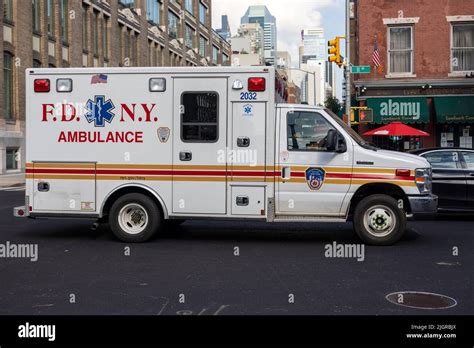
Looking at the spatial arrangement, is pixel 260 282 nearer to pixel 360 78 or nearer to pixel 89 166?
pixel 89 166

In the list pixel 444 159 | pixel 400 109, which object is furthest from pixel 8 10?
pixel 444 159

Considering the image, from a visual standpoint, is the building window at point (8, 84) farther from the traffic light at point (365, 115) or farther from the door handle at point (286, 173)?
the door handle at point (286, 173)

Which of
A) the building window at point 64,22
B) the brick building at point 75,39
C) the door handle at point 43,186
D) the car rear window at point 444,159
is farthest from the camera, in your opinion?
the building window at point 64,22

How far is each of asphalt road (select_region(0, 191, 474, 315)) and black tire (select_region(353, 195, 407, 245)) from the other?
215 millimetres

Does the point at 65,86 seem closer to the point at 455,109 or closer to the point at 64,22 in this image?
the point at 455,109

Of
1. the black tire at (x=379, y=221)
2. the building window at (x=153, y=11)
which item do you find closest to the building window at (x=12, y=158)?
the building window at (x=153, y=11)

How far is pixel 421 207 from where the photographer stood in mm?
9898

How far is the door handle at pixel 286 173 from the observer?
10.0m

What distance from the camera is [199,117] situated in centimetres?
1025

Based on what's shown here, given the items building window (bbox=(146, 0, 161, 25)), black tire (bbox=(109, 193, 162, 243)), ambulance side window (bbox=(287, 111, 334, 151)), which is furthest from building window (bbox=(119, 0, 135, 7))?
ambulance side window (bbox=(287, 111, 334, 151))

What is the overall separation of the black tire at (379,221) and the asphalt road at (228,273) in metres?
0.21
